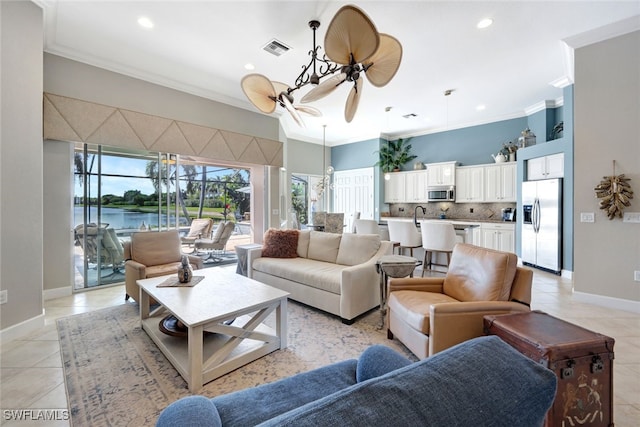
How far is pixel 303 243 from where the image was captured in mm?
4078

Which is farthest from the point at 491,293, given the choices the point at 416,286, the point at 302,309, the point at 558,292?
the point at 558,292

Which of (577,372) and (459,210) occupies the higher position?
(459,210)

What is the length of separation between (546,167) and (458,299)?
427 centimetres

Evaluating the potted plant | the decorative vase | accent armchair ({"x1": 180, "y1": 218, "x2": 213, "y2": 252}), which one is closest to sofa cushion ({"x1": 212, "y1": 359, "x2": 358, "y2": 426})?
the decorative vase

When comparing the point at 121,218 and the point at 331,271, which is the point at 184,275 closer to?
the point at 331,271

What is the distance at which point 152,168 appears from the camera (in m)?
4.56

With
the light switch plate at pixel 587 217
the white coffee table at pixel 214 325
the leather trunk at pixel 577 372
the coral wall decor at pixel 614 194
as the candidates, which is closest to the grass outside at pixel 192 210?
the white coffee table at pixel 214 325

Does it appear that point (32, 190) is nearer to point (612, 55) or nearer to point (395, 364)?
point (395, 364)

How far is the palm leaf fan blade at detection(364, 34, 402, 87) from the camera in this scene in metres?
2.24

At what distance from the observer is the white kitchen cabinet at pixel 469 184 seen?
6.41 meters

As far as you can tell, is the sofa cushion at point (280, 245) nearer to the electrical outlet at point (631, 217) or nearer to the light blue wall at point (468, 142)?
the electrical outlet at point (631, 217)

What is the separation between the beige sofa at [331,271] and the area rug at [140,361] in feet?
0.67

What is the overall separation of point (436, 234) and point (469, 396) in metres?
4.28

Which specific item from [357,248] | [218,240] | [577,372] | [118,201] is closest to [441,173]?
[357,248]
